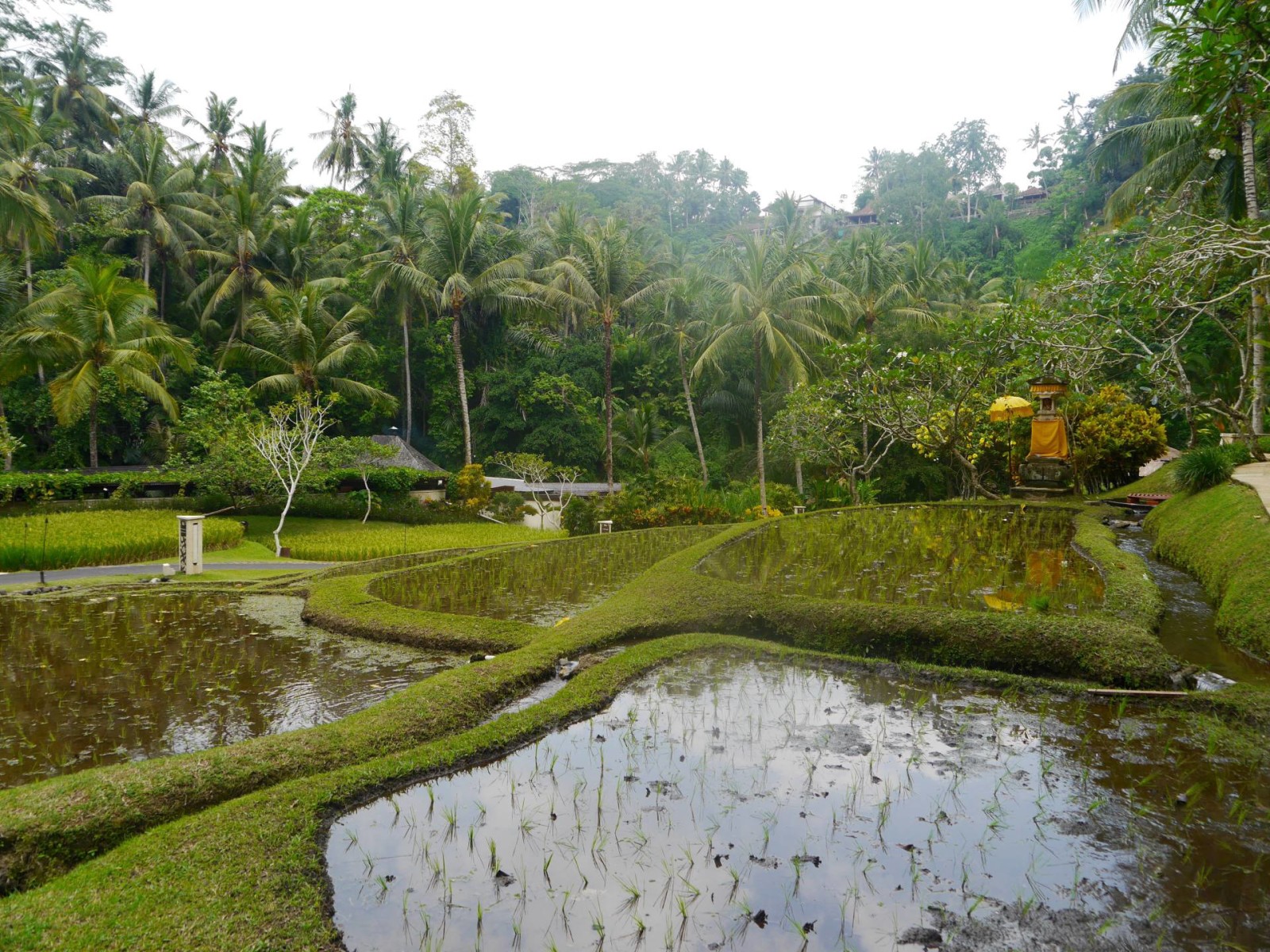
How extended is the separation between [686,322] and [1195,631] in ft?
90.2

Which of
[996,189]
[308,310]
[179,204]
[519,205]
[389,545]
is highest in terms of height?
[996,189]

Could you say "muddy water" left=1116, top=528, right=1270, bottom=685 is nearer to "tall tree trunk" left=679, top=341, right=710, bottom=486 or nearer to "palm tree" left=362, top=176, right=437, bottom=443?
"tall tree trunk" left=679, top=341, right=710, bottom=486

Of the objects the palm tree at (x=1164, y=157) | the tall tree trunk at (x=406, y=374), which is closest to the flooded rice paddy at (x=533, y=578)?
the palm tree at (x=1164, y=157)

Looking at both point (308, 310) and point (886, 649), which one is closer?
point (886, 649)

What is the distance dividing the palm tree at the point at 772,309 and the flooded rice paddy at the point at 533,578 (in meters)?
12.9

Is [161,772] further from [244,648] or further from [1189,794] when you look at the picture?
[1189,794]

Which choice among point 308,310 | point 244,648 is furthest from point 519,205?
point 244,648

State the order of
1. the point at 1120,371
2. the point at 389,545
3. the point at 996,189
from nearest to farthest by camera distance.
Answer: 1. the point at 389,545
2. the point at 1120,371
3. the point at 996,189

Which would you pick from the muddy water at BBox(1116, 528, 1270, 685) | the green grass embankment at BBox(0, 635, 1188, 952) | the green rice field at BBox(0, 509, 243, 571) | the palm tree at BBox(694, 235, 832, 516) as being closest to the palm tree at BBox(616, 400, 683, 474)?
the palm tree at BBox(694, 235, 832, 516)

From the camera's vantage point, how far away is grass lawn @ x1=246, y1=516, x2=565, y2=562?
16000 mm

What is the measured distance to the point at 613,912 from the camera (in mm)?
3219

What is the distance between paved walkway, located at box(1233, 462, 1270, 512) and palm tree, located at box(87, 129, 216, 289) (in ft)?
106

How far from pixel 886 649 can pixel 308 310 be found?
79.6ft

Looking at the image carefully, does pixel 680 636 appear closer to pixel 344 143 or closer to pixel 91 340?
pixel 91 340
